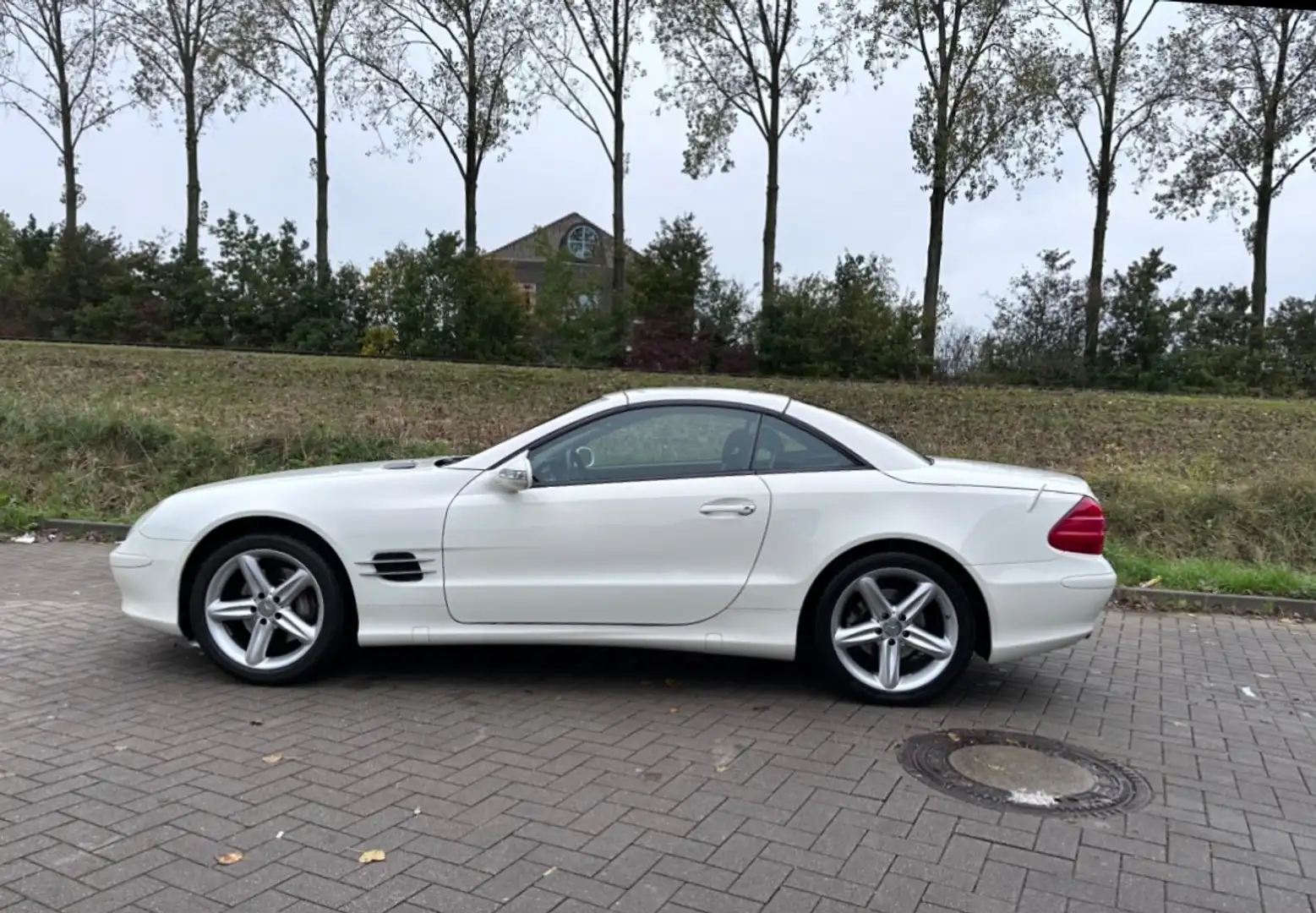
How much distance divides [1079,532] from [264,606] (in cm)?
389

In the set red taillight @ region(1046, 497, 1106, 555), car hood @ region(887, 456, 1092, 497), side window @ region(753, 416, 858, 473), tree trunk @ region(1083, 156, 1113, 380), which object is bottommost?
red taillight @ region(1046, 497, 1106, 555)

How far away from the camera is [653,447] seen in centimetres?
491

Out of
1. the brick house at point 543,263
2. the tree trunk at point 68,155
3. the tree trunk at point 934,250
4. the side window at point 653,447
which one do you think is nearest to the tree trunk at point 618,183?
the brick house at point 543,263

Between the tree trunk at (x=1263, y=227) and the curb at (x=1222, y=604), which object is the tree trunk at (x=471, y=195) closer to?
the tree trunk at (x=1263, y=227)

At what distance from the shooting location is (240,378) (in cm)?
1656

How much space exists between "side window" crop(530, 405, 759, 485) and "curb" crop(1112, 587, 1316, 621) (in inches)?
165

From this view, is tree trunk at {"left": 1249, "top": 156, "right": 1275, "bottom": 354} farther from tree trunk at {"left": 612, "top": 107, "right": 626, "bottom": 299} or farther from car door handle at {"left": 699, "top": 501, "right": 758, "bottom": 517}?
car door handle at {"left": 699, "top": 501, "right": 758, "bottom": 517}

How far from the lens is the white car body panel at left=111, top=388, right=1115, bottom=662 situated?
4633 millimetres

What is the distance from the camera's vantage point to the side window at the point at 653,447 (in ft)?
15.8

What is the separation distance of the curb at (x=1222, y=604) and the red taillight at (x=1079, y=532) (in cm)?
319

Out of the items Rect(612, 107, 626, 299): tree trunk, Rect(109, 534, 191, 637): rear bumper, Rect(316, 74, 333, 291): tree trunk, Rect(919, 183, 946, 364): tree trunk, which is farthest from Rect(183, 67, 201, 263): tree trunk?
Rect(109, 534, 191, 637): rear bumper

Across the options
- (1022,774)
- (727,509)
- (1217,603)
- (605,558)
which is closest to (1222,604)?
(1217,603)

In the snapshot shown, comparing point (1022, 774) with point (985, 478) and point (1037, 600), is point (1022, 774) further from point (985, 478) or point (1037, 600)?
point (985, 478)

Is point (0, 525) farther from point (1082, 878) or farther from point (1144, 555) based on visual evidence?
point (1144, 555)
